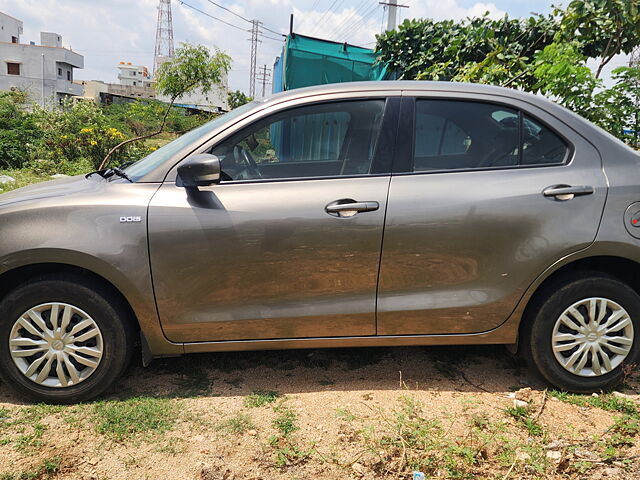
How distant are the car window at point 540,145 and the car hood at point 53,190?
97.8 inches

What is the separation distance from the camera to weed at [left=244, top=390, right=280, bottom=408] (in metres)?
3.06

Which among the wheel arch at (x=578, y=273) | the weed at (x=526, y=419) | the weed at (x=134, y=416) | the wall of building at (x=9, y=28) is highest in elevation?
the wall of building at (x=9, y=28)

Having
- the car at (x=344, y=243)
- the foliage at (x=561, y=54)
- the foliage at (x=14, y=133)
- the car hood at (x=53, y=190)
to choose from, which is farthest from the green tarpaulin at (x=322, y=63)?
the foliage at (x=14, y=133)

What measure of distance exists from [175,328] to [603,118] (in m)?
4.81

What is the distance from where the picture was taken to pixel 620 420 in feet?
9.39

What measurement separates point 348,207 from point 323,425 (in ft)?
3.85

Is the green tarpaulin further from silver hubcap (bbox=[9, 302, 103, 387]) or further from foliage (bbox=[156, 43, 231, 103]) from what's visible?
silver hubcap (bbox=[9, 302, 103, 387])

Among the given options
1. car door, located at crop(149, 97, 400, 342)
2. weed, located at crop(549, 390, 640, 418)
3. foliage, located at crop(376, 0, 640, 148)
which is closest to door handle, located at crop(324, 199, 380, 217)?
car door, located at crop(149, 97, 400, 342)

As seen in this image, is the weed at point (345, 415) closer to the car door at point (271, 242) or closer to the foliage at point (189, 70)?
the car door at point (271, 242)

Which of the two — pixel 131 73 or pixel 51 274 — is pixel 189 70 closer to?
pixel 51 274

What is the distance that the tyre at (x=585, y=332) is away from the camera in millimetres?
3045

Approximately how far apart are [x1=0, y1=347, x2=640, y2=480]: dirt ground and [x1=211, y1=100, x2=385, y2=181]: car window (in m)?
1.30

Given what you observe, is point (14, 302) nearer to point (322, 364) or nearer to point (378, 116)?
point (322, 364)

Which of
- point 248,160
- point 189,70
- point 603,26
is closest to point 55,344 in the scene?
point 248,160
